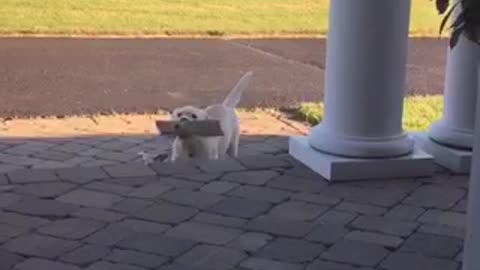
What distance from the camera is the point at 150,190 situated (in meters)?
4.87

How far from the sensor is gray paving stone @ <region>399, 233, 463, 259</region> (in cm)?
410

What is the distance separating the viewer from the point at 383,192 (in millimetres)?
4980

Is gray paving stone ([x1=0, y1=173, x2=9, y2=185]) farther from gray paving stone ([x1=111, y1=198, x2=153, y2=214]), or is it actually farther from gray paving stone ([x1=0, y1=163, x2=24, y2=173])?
gray paving stone ([x1=111, y1=198, x2=153, y2=214])

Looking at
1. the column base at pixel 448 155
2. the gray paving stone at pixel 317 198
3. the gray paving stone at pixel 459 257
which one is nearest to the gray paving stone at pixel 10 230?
the gray paving stone at pixel 317 198

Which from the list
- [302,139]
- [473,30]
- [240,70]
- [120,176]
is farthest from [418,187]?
[240,70]

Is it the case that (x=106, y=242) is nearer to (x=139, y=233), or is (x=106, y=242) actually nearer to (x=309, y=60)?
(x=139, y=233)

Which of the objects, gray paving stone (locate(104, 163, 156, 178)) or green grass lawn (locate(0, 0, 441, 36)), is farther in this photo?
green grass lawn (locate(0, 0, 441, 36))

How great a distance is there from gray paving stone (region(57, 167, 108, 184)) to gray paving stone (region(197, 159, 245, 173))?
1.87 feet

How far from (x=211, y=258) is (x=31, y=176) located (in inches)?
58.7

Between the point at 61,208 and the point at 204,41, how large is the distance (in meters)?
9.10

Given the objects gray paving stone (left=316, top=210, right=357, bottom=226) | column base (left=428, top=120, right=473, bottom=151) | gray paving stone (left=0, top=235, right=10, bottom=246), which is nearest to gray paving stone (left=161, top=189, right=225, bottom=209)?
gray paving stone (left=316, top=210, right=357, bottom=226)

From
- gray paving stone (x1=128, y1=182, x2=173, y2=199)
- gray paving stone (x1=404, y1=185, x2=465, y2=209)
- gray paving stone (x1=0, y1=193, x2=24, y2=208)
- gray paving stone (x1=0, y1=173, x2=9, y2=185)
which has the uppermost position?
gray paving stone (x1=0, y1=173, x2=9, y2=185)

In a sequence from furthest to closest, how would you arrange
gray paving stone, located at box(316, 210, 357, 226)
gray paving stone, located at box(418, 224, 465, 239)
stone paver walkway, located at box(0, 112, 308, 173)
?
stone paver walkway, located at box(0, 112, 308, 173), gray paving stone, located at box(316, 210, 357, 226), gray paving stone, located at box(418, 224, 465, 239)

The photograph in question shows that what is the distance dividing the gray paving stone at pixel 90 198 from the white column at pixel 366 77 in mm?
1273
